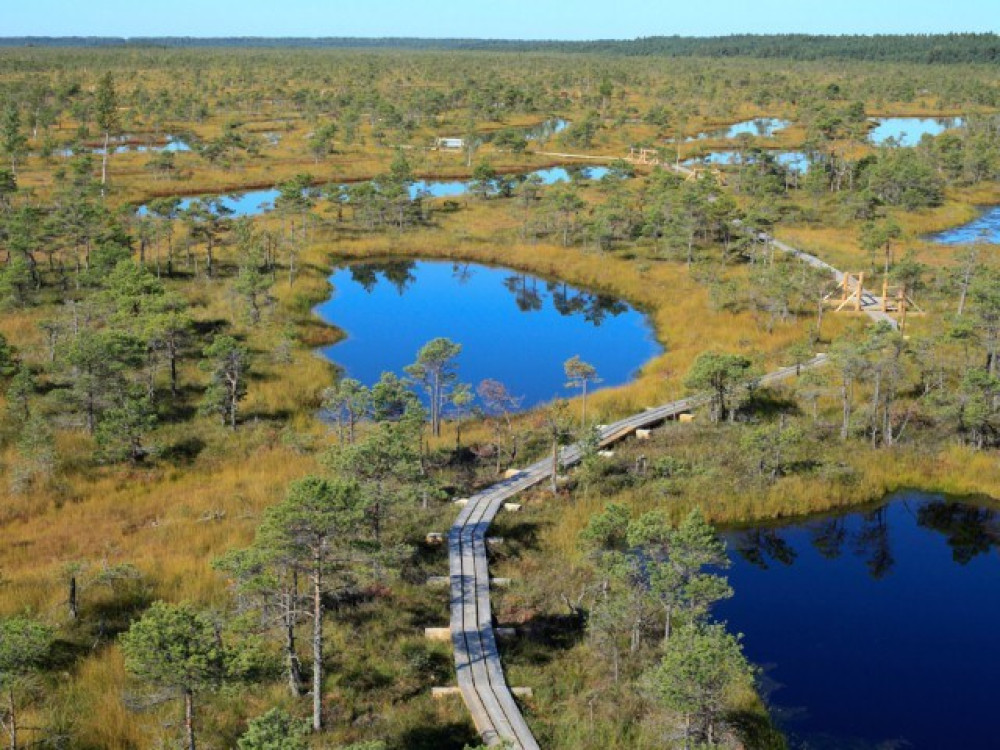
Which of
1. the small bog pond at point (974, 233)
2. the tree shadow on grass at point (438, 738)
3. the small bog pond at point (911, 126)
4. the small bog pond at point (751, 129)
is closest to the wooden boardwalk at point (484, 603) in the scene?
the tree shadow on grass at point (438, 738)

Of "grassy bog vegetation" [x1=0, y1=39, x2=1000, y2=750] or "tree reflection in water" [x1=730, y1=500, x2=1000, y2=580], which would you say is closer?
"grassy bog vegetation" [x1=0, y1=39, x2=1000, y2=750]

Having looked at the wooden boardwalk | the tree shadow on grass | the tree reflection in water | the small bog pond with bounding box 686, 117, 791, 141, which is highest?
the small bog pond with bounding box 686, 117, 791, 141

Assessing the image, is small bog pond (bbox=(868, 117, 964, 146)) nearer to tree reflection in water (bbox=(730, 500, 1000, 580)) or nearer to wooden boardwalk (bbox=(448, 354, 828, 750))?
tree reflection in water (bbox=(730, 500, 1000, 580))

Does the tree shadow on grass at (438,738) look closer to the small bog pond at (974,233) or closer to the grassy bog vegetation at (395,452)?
the grassy bog vegetation at (395,452)

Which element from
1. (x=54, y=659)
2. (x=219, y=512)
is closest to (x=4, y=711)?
(x=54, y=659)

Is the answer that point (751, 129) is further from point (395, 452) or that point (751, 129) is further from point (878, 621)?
point (395, 452)

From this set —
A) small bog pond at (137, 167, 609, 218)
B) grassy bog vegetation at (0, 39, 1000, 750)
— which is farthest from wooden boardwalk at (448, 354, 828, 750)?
small bog pond at (137, 167, 609, 218)
